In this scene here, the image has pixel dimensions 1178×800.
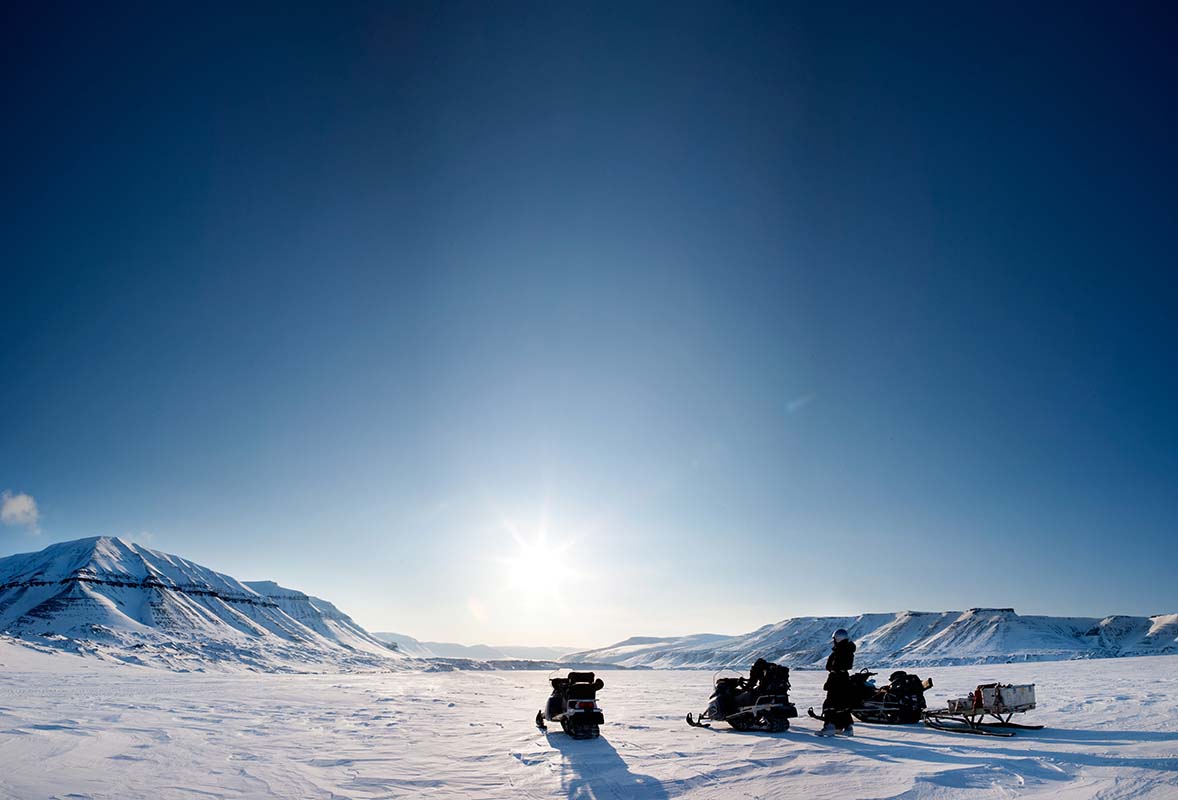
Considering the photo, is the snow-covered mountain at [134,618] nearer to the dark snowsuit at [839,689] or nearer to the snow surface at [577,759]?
the snow surface at [577,759]

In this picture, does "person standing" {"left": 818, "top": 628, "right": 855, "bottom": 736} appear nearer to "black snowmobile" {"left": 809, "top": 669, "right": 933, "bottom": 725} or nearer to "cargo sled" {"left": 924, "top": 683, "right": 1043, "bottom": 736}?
"black snowmobile" {"left": 809, "top": 669, "right": 933, "bottom": 725}

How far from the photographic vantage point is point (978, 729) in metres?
15.6

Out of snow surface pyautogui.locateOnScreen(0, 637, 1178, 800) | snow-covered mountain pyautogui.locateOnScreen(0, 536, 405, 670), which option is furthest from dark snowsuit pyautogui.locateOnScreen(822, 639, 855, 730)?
snow-covered mountain pyautogui.locateOnScreen(0, 536, 405, 670)

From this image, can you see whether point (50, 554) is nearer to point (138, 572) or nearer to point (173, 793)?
point (138, 572)

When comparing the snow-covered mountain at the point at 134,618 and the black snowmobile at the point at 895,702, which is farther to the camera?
the snow-covered mountain at the point at 134,618

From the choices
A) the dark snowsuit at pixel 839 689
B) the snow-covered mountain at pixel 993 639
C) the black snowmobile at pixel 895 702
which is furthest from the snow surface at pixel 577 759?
the snow-covered mountain at pixel 993 639

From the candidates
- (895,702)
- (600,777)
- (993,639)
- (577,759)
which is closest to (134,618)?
(577,759)

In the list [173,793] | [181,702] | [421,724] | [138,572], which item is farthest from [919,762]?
[138,572]

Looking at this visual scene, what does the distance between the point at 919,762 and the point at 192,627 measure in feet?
641

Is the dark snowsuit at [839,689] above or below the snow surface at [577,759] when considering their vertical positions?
above

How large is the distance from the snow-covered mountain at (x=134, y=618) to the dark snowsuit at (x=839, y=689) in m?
110

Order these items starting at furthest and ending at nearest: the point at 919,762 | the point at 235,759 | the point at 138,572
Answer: the point at 138,572
the point at 235,759
the point at 919,762

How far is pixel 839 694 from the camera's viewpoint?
16.7 m

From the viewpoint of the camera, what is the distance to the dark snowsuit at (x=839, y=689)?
16.4m
